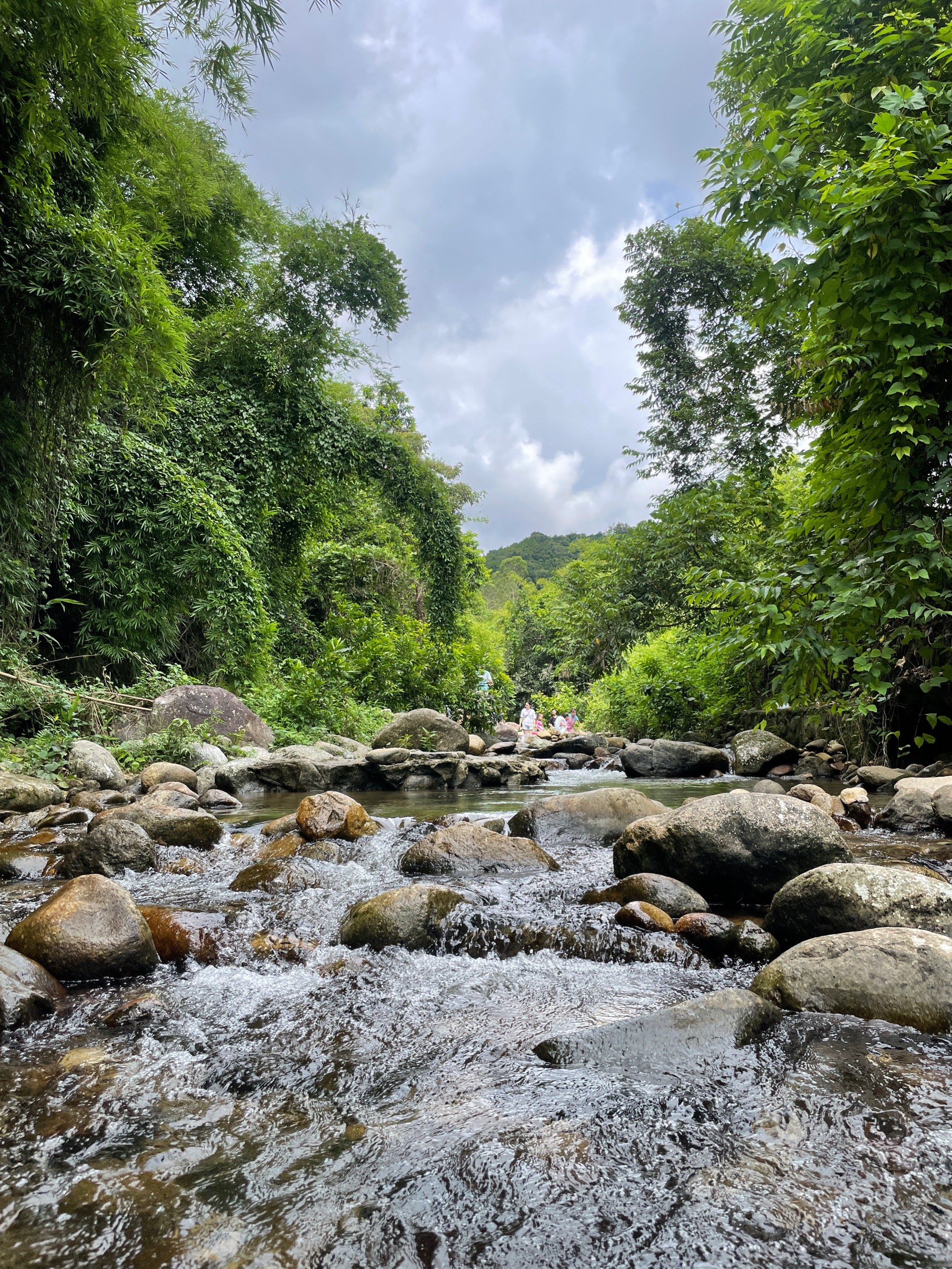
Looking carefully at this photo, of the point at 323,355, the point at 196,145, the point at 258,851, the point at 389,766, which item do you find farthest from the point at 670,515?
the point at 258,851

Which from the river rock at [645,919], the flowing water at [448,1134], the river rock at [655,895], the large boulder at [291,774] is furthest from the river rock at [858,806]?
the large boulder at [291,774]

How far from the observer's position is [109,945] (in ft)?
10.7

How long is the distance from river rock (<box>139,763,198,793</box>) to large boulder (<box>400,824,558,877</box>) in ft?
13.8

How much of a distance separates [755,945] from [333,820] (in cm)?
380

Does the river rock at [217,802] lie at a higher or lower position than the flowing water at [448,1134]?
higher

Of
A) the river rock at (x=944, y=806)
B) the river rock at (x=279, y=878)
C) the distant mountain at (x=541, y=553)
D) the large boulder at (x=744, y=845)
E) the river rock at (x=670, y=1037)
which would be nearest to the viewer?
the river rock at (x=670, y=1037)

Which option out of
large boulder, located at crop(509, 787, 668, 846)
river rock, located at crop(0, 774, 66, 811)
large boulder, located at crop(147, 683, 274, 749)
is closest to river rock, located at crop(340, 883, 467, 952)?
large boulder, located at crop(509, 787, 668, 846)

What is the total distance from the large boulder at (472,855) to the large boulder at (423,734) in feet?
→ 23.3

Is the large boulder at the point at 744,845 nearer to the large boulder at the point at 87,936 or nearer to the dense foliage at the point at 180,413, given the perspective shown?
the large boulder at the point at 87,936

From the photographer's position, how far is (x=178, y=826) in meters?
5.88

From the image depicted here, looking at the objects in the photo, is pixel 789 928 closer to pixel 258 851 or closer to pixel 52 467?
pixel 258 851

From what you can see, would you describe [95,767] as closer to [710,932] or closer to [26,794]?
[26,794]

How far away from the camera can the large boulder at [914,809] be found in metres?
5.80

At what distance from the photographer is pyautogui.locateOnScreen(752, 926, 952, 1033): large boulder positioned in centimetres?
259
